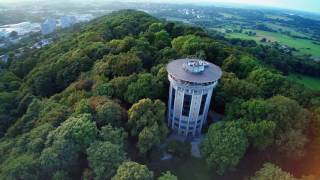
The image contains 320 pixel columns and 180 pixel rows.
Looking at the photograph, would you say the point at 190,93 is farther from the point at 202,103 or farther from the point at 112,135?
the point at 112,135

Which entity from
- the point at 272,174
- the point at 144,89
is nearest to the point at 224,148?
the point at 272,174

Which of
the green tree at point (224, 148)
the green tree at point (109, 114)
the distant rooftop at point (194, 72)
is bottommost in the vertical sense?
the green tree at point (224, 148)

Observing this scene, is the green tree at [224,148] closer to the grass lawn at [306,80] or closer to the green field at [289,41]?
the grass lawn at [306,80]

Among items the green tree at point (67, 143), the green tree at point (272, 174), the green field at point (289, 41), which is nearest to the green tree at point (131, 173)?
the green tree at point (67, 143)

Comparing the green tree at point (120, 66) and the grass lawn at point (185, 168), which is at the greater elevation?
the green tree at point (120, 66)

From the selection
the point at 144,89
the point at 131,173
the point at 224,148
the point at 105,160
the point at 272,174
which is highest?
the point at 144,89

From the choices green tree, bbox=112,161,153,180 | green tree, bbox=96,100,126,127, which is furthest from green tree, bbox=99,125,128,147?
green tree, bbox=112,161,153,180

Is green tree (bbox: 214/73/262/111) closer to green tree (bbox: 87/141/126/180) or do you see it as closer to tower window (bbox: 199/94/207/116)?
tower window (bbox: 199/94/207/116)
